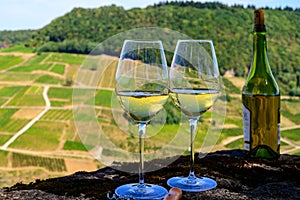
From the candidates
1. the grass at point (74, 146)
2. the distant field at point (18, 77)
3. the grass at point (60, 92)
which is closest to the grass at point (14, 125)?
the grass at point (60, 92)

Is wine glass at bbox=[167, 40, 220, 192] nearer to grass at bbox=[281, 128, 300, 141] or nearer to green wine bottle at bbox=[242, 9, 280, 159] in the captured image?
green wine bottle at bbox=[242, 9, 280, 159]

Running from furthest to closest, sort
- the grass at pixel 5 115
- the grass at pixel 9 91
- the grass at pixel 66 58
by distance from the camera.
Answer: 1. the grass at pixel 9 91
2. the grass at pixel 66 58
3. the grass at pixel 5 115

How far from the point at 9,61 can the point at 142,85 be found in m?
32.4

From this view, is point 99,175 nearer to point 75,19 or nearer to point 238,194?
point 238,194

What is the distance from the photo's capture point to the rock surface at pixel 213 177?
0.86m

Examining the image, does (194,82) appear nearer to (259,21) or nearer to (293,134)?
(259,21)

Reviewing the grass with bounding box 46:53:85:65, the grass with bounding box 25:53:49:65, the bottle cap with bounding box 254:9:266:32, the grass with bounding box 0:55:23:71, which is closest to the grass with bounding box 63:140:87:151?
the grass with bounding box 46:53:85:65

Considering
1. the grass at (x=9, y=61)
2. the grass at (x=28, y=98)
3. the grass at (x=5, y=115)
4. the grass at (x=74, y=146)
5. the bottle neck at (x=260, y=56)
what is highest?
the bottle neck at (x=260, y=56)

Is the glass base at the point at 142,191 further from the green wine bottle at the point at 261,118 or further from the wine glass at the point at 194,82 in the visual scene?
the green wine bottle at the point at 261,118

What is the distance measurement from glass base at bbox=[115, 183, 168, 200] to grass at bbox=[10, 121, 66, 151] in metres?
26.1

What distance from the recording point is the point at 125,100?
0.84 m

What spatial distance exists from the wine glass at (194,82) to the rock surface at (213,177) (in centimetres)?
7

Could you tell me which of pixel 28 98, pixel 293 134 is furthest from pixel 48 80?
pixel 293 134

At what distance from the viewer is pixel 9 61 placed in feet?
103
